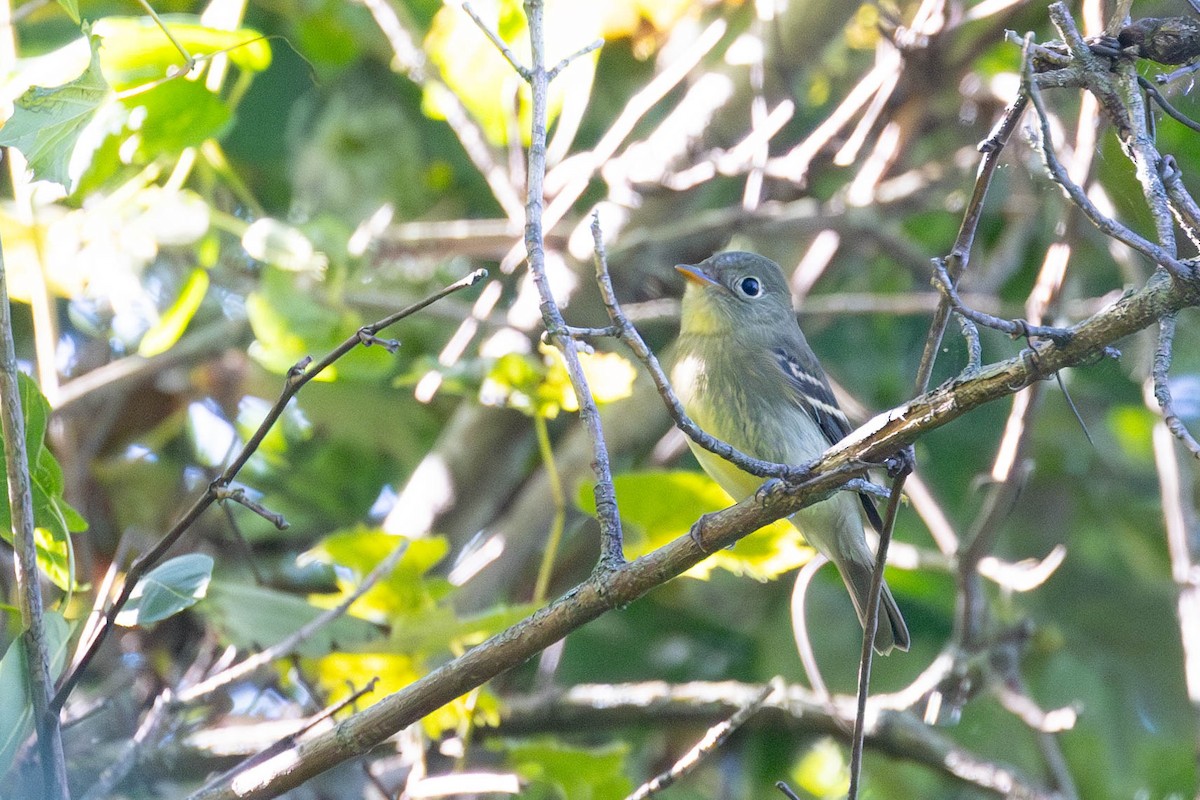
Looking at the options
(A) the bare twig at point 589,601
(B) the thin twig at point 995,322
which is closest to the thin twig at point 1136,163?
(B) the thin twig at point 995,322

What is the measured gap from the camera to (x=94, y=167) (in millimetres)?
2719

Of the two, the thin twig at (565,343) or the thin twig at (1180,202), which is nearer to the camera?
the thin twig at (1180,202)

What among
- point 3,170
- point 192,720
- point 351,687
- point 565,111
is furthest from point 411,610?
point 3,170

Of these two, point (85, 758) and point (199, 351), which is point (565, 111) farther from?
point (85, 758)

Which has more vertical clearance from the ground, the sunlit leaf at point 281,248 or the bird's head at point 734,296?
the sunlit leaf at point 281,248

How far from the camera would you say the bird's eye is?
327 cm

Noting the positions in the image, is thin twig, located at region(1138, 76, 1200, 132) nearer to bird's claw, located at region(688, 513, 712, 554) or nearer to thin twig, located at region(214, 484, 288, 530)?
bird's claw, located at region(688, 513, 712, 554)

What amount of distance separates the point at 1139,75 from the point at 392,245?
2.40m

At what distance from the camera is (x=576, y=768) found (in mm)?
2412

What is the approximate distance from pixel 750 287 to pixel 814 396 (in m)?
0.40

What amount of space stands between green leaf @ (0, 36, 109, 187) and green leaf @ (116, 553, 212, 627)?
0.59 m

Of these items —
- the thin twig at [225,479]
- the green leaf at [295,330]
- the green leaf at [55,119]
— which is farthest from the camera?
the green leaf at [295,330]

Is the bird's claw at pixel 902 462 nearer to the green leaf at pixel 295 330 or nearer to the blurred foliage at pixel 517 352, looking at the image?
the blurred foliage at pixel 517 352

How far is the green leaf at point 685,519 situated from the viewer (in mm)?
2348
